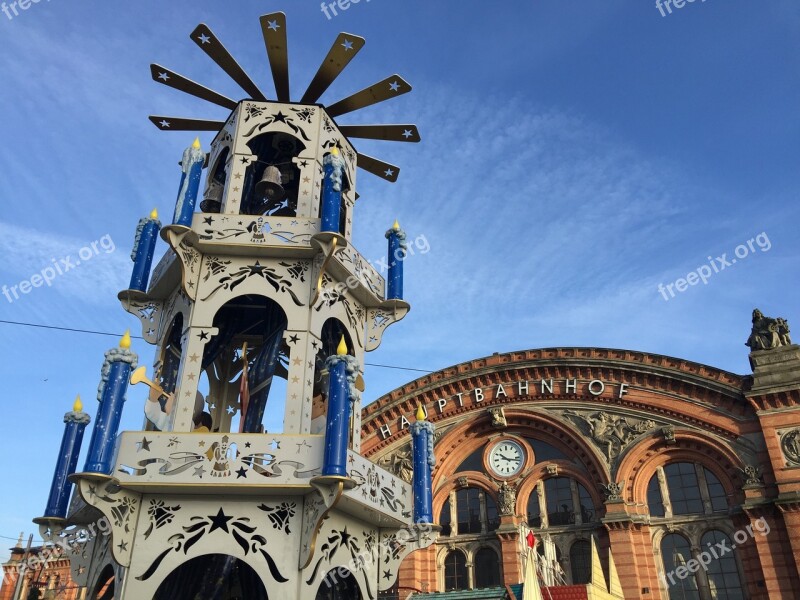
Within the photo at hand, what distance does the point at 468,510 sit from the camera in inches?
1120

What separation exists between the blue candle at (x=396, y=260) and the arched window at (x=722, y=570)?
18.4 meters

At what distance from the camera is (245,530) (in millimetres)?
9688

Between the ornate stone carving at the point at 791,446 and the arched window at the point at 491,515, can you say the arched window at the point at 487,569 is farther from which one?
the ornate stone carving at the point at 791,446

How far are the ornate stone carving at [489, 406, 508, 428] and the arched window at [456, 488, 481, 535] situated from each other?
301cm

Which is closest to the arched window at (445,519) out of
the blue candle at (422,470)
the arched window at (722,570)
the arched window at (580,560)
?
the arched window at (580,560)

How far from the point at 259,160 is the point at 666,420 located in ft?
64.9

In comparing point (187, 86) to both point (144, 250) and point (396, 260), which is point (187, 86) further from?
point (396, 260)

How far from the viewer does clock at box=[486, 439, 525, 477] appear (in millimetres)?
28406

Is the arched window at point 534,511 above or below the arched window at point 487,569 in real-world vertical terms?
above

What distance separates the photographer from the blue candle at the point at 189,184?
37.8ft

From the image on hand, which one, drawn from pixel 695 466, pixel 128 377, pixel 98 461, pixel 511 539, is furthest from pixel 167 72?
pixel 695 466

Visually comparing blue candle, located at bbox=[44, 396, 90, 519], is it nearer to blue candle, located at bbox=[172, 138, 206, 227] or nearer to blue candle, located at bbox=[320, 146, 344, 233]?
blue candle, located at bbox=[172, 138, 206, 227]

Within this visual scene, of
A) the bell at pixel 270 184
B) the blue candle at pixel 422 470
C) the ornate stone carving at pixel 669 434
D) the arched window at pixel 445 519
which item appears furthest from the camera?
the arched window at pixel 445 519

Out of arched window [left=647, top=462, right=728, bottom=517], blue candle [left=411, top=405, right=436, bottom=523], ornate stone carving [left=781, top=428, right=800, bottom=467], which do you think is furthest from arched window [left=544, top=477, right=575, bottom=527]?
blue candle [left=411, top=405, right=436, bottom=523]
